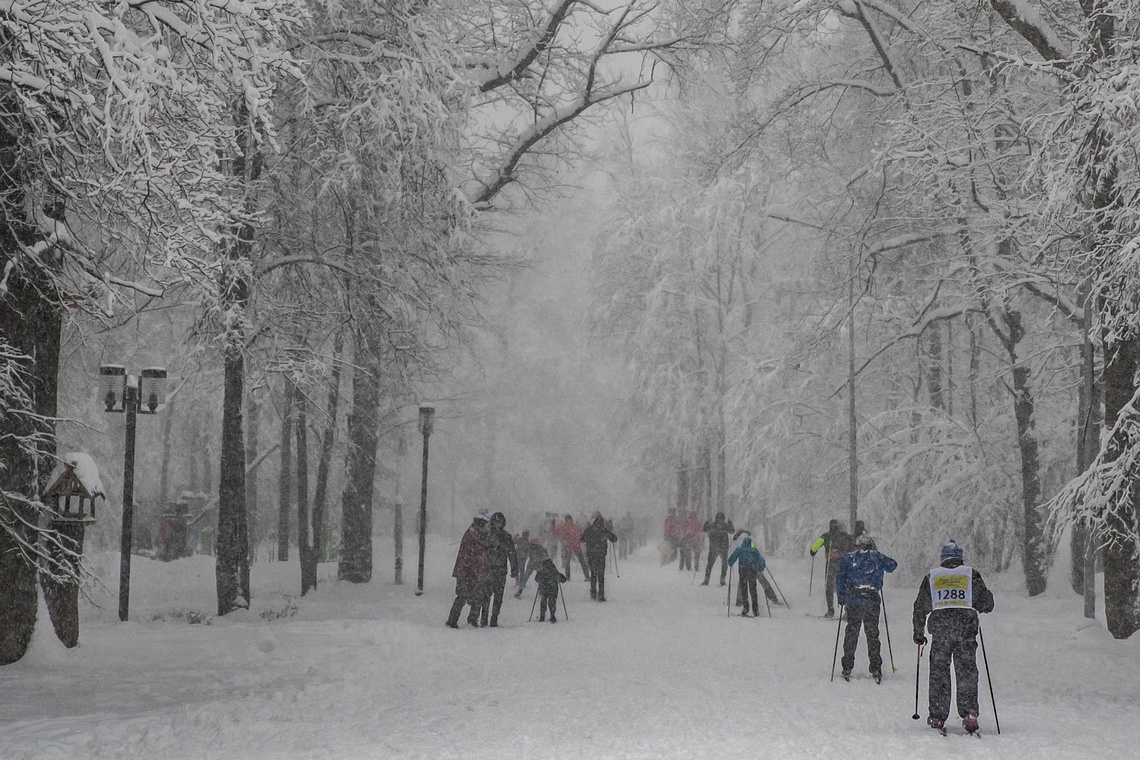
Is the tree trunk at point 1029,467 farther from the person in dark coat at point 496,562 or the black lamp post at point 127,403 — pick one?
the black lamp post at point 127,403

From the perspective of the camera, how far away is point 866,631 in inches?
445

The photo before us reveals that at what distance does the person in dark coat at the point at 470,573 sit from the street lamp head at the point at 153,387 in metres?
4.69

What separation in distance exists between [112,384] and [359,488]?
771 cm

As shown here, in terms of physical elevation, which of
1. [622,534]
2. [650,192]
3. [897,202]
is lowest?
[622,534]

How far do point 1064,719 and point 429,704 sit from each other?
5.53 meters

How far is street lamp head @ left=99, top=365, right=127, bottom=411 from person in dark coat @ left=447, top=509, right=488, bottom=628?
5.15 m

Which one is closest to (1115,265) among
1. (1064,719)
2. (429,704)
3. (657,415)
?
(1064,719)

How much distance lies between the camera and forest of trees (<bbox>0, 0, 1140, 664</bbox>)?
7859 mm

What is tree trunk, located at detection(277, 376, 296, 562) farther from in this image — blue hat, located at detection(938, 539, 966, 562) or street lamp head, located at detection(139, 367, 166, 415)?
blue hat, located at detection(938, 539, 966, 562)

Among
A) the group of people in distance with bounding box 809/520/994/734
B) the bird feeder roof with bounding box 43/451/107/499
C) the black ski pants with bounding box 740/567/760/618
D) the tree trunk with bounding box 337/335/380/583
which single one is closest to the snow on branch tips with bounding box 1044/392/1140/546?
the group of people in distance with bounding box 809/520/994/734

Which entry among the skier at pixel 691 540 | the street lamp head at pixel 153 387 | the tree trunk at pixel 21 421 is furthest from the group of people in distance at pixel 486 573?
the skier at pixel 691 540

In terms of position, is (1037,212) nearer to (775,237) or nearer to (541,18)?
(541,18)

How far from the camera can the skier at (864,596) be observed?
11297mm

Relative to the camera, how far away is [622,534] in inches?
1532
